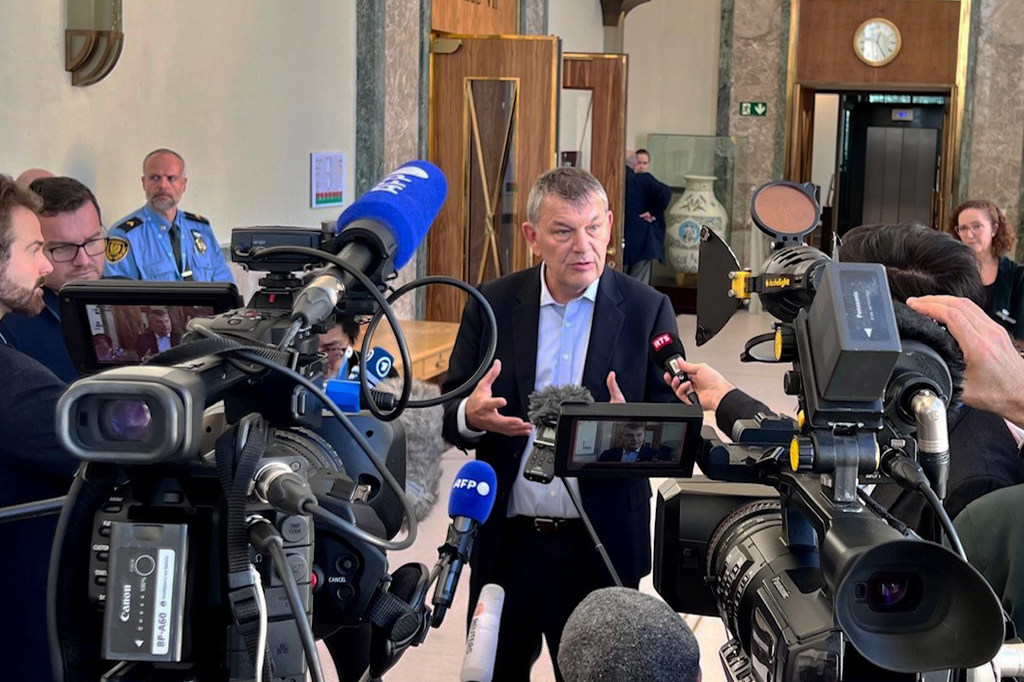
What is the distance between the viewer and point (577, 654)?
4.32ft

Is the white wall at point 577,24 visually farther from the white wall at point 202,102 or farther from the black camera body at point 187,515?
the black camera body at point 187,515

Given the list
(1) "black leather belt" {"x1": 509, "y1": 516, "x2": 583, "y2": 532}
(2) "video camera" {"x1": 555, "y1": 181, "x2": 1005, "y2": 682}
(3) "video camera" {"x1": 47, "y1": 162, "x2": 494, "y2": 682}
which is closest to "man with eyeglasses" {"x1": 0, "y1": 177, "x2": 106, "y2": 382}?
(1) "black leather belt" {"x1": 509, "y1": 516, "x2": 583, "y2": 532}

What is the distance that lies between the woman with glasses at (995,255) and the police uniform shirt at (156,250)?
3.34 meters

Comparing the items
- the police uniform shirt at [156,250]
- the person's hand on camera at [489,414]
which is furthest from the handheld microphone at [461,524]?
the police uniform shirt at [156,250]

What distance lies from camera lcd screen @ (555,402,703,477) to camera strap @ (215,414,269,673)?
0.43 meters

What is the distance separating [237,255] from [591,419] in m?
0.49

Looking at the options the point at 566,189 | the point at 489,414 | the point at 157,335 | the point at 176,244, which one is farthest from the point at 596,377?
the point at 176,244

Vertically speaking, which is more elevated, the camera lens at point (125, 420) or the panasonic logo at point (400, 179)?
the panasonic logo at point (400, 179)

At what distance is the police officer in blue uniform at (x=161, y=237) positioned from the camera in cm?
504

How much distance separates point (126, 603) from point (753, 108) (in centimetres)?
1360

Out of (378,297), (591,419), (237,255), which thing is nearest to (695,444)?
(591,419)

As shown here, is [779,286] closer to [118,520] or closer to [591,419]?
[591,419]

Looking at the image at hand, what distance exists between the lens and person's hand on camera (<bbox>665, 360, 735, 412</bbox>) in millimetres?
1774

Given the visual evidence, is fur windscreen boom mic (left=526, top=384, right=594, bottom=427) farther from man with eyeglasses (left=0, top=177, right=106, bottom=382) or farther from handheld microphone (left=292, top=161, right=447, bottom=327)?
man with eyeglasses (left=0, top=177, right=106, bottom=382)
